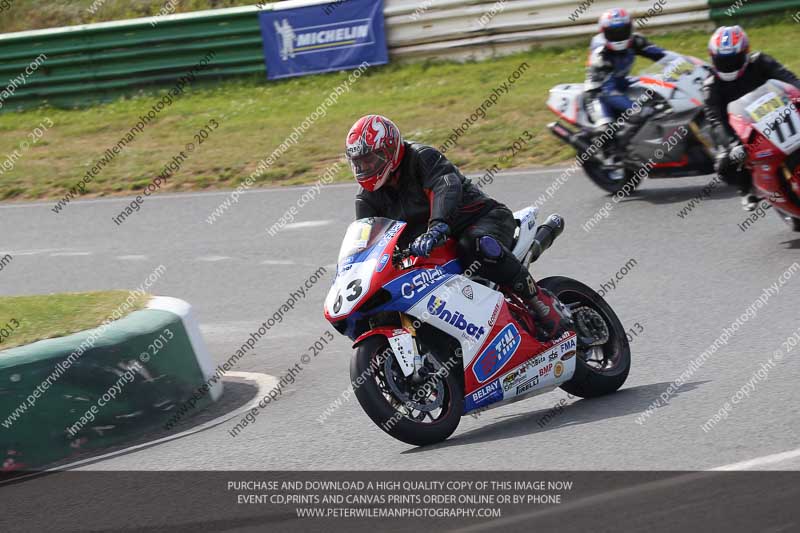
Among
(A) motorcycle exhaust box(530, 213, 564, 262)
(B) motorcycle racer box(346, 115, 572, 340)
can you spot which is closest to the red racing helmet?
(B) motorcycle racer box(346, 115, 572, 340)

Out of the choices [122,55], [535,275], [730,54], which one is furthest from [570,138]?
[122,55]

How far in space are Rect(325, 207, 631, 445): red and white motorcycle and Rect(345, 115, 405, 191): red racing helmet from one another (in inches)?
10.8

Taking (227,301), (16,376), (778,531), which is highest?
(778,531)

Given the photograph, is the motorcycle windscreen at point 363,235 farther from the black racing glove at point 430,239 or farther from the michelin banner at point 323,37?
the michelin banner at point 323,37

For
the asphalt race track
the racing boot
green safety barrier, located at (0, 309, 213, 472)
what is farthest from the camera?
green safety barrier, located at (0, 309, 213, 472)

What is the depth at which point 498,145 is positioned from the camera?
15469 millimetres

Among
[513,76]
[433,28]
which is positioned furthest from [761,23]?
[433,28]

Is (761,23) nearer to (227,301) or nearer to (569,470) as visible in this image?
(227,301)

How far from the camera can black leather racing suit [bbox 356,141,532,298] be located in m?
6.65

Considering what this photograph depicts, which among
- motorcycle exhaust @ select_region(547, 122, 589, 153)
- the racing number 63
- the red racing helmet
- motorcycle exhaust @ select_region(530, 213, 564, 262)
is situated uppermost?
the red racing helmet

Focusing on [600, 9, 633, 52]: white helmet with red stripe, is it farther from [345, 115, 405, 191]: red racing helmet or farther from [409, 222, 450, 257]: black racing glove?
[409, 222, 450, 257]: black racing glove

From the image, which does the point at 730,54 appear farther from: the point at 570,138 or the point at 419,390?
Result: the point at 419,390

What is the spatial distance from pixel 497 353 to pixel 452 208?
34.4 inches

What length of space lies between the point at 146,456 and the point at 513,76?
42.2 ft
